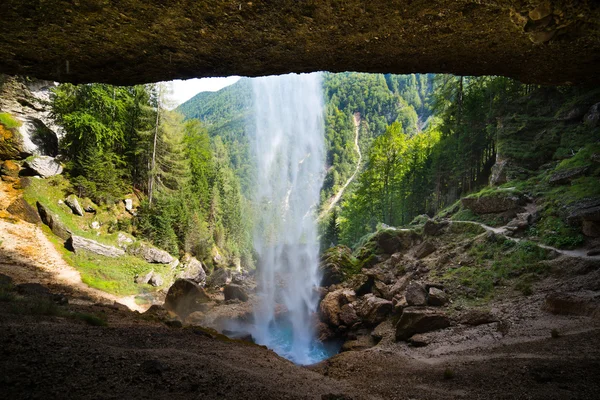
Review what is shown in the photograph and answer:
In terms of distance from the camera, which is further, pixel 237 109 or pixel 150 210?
pixel 237 109

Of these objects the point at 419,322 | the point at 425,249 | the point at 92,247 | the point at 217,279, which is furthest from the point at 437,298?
the point at 217,279

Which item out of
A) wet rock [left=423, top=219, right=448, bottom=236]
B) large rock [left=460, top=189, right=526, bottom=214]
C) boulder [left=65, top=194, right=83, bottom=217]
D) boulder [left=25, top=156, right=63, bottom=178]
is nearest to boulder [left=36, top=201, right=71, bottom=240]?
boulder [left=65, top=194, right=83, bottom=217]

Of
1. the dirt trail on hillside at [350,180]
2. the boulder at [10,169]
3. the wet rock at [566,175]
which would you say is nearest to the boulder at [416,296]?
the wet rock at [566,175]

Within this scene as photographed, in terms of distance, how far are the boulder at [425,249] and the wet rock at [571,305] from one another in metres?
9.60

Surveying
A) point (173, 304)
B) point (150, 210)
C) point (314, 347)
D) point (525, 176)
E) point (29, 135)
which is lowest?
point (314, 347)

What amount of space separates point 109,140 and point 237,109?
179463 mm

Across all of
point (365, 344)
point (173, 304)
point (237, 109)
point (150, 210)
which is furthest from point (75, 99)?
point (237, 109)

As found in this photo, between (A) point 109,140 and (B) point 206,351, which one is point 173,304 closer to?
(B) point 206,351

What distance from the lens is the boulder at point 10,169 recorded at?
18328mm

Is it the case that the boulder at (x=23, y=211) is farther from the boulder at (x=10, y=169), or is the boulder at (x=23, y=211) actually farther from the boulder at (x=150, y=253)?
the boulder at (x=150, y=253)

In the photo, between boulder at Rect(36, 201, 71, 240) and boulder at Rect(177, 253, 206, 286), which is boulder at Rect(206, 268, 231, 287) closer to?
boulder at Rect(177, 253, 206, 286)

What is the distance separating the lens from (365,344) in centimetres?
1342

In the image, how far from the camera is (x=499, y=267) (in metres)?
13.9

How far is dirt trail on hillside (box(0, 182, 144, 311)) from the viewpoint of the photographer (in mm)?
13648
